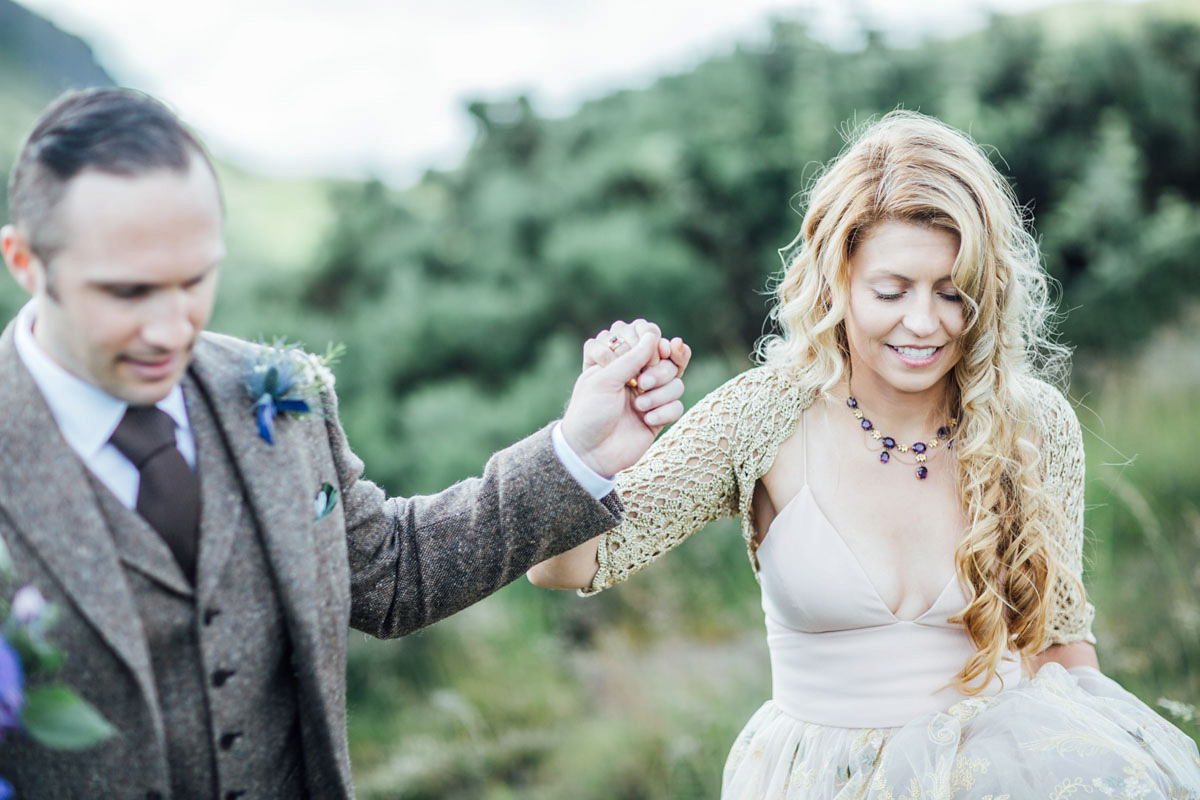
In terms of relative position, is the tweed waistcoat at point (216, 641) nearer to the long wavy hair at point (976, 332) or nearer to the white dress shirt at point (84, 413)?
the white dress shirt at point (84, 413)

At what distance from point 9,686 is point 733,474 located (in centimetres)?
164

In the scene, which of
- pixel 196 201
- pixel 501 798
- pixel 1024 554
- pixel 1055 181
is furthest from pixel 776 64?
pixel 196 201

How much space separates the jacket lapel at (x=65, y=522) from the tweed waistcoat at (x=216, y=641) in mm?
44

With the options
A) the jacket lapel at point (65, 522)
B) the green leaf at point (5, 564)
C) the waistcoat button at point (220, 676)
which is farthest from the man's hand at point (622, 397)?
the green leaf at point (5, 564)

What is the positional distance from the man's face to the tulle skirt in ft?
5.28

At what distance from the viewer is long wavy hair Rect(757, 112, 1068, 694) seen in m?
2.30

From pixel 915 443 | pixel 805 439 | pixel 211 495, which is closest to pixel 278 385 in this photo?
pixel 211 495

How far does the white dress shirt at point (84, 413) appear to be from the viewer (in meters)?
1.50

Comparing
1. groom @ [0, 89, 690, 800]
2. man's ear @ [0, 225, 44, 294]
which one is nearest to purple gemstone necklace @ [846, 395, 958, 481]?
groom @ [0, 89, 690, 800]

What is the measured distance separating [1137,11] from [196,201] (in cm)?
822

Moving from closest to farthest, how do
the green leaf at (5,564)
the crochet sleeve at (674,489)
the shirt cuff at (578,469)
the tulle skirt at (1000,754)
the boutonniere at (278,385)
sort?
the green leaf at (5,564) < the boutonniere at (278,385) < the shirt cuff at (578,469) < the tulle skirt at (1000,754) < the crochet sleeve at (674,489)

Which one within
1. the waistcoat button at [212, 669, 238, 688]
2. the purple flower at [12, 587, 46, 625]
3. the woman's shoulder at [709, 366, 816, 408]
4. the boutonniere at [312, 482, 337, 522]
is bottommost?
the waistcoat button at [212, 669, 238, 688]

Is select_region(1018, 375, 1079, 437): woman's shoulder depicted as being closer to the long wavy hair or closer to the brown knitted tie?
the long wavy hair

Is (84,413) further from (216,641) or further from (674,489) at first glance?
(674,489)
